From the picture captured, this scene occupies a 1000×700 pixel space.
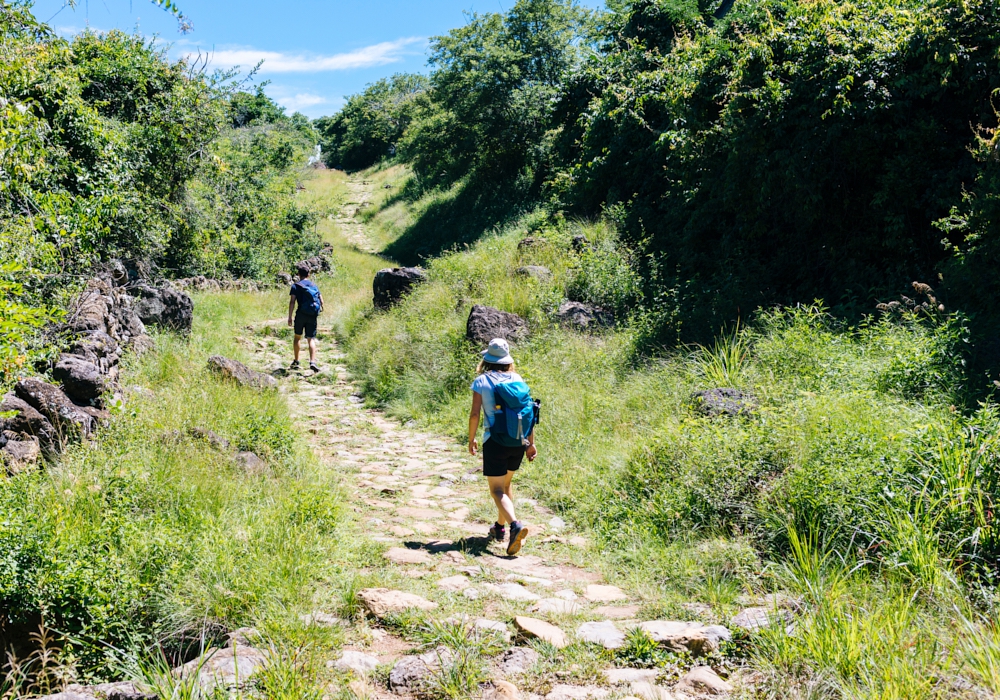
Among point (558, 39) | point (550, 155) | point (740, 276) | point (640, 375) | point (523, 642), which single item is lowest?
point (523, 642)

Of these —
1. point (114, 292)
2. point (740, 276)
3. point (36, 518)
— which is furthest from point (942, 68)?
point (114, 292)

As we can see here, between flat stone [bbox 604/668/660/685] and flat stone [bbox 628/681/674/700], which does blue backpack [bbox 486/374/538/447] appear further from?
flat stone [bbox 628/681/674/700]

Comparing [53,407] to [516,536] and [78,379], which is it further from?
[516,536]

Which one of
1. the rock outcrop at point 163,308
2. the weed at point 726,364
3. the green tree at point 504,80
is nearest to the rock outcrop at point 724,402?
the weed at point 726,364

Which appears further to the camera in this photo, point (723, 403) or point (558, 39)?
point (558, 39)

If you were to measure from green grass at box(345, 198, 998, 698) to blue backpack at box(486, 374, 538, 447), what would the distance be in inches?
41.1

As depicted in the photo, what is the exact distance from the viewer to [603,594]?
4.86m

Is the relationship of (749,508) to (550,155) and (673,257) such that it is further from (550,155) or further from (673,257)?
(550,155)

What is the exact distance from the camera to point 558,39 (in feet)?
83.8

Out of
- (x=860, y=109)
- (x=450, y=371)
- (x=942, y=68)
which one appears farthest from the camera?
(x=450, y=371)

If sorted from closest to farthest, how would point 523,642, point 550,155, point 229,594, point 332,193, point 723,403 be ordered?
1. point 523,642
2. point 229,594
3. point 723,403
4. point 550,155
5. point 332,193

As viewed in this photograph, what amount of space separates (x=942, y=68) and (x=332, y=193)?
35732 millimetres

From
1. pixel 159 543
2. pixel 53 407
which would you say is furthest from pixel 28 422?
pixel 159 543

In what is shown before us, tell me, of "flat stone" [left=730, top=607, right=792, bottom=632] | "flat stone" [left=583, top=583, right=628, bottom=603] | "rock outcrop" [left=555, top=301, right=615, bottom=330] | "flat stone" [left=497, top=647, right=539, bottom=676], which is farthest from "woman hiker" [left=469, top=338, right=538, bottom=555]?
"rock outcrop" [left=555, top=301, right=615, bottom=330]
